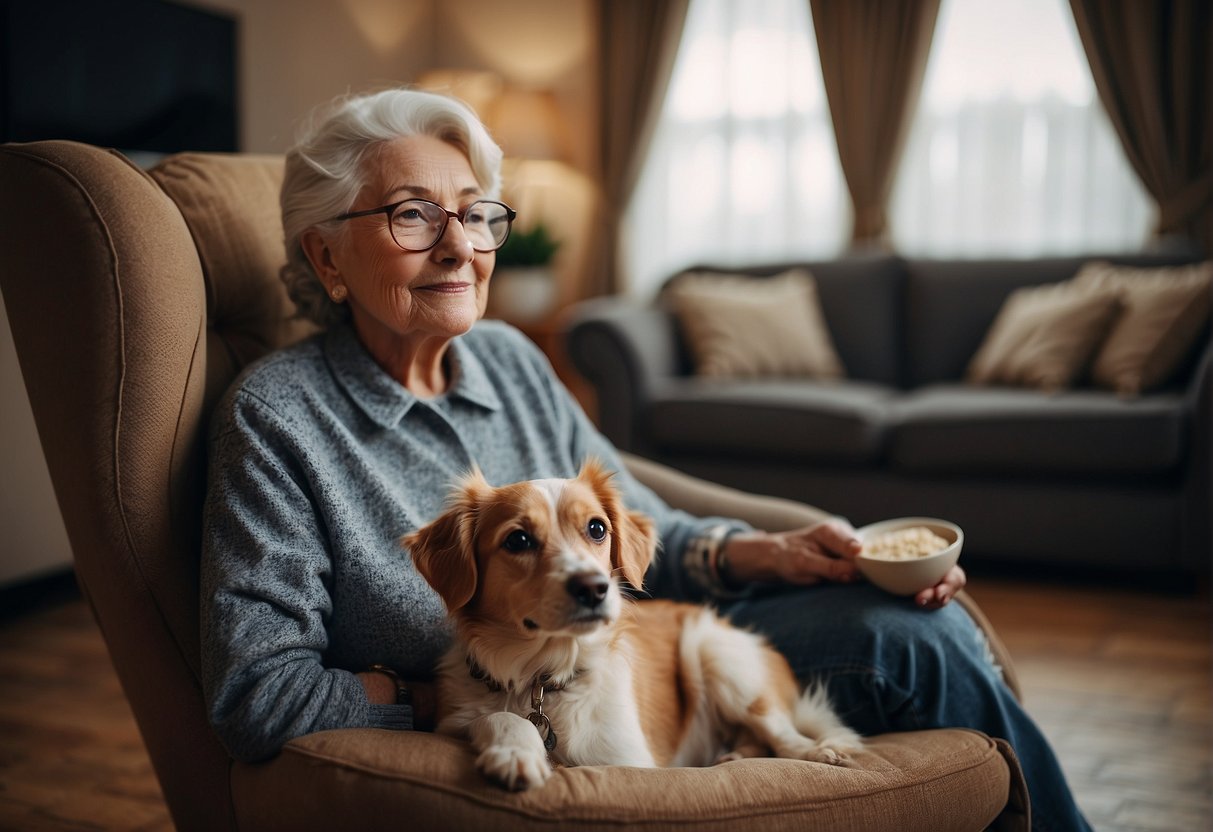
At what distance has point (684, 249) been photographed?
17.3 ft

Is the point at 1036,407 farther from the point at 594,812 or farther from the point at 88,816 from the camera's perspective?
the point at 88,816

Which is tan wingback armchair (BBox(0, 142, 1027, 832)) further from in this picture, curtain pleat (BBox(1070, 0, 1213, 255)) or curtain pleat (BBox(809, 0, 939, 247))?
curtain pleat (BBox(809, 0, 939, 247))

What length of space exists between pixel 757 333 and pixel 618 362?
61cm

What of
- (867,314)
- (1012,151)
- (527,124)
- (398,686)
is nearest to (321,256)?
(398,686)

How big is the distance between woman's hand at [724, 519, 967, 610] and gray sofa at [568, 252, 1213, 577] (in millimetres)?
Result: 1817

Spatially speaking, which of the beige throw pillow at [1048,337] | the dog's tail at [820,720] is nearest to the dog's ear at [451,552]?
the dog's tail at [820,720]

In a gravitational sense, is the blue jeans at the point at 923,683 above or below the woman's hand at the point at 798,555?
below

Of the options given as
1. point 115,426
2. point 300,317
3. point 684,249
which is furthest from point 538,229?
point 115,426

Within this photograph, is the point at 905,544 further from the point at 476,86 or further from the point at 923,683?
the point at 476,86

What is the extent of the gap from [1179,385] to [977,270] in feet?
2.92

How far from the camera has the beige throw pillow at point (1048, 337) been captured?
11.4 ft

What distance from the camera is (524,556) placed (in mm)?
1172

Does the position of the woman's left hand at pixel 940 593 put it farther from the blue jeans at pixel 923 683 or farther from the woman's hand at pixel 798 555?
the woman's hand at pixel 798 555

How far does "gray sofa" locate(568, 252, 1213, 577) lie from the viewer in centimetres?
308
